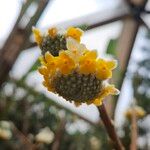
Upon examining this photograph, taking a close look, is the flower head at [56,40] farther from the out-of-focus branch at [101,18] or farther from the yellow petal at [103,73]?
the out-of-focus branch at [101,18]

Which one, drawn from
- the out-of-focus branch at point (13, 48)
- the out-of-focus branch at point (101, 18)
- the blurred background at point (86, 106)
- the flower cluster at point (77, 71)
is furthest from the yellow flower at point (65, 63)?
the out-of-focus branch at point (101, 18)

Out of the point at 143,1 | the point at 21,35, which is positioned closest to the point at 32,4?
the point at 21,35

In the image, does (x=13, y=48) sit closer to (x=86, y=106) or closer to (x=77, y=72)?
(x=77, y=72)

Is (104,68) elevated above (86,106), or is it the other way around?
(86,106)

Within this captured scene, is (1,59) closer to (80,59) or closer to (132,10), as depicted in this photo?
(80,59)

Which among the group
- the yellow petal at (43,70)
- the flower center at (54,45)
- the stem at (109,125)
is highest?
the flower center at (54,45)

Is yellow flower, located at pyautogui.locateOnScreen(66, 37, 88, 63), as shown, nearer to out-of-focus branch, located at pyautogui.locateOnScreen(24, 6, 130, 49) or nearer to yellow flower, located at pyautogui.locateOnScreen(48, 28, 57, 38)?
yellow flower, located at pyautogui.locateOnScreen(48, 28, 57, 38)

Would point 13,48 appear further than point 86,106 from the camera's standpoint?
No

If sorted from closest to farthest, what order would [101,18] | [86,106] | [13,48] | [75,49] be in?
[75,49] → [13,48] → [86,106] → [101,18]

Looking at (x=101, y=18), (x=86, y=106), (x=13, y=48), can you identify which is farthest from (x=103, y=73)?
(x=101, y=18)
